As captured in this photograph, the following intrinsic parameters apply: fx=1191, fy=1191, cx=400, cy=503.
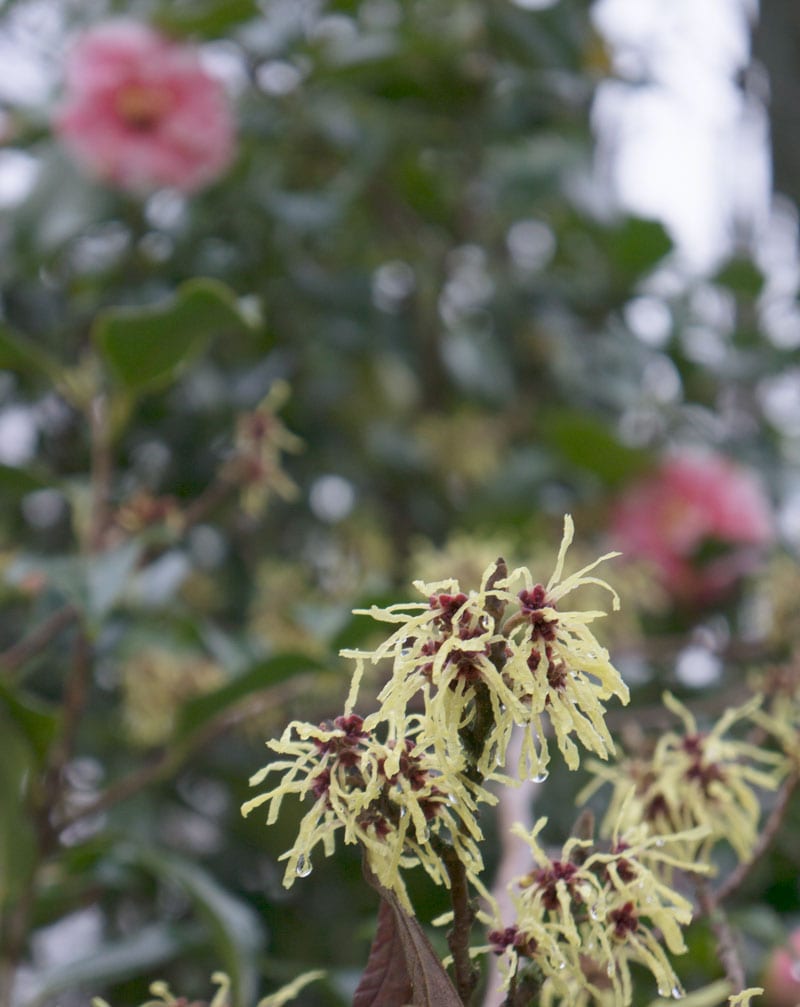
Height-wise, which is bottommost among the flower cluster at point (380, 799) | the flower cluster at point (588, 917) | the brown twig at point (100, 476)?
the brown twig at point (100, 476)

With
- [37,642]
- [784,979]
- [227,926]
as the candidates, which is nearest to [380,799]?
[784,979]

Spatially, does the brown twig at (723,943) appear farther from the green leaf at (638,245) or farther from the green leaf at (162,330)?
the green leaf at (638,245)

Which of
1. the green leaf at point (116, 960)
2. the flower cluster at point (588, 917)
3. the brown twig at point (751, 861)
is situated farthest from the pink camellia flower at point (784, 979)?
the green leaf at point (116, 960)

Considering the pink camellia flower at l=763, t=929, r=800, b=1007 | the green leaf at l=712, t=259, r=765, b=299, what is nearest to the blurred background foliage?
the green leaf at l=712, t=259, r=765, b=299

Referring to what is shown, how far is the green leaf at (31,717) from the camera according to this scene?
0.69 m

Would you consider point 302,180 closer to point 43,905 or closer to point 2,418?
point 2,418

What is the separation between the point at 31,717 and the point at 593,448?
2.45 ft

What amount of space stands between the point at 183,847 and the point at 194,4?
0.88 m

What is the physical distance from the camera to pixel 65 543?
1.33 metres

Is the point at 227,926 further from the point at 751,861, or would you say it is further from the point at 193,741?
the point at 751,861

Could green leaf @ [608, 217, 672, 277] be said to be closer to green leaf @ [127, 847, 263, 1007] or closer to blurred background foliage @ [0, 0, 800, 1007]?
blurred background foliage @ [0, 0, 800, 1007]

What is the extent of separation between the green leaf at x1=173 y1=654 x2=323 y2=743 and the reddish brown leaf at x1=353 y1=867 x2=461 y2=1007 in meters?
0.43

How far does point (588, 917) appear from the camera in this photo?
330 mm

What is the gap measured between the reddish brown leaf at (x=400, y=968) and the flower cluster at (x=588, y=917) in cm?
2
